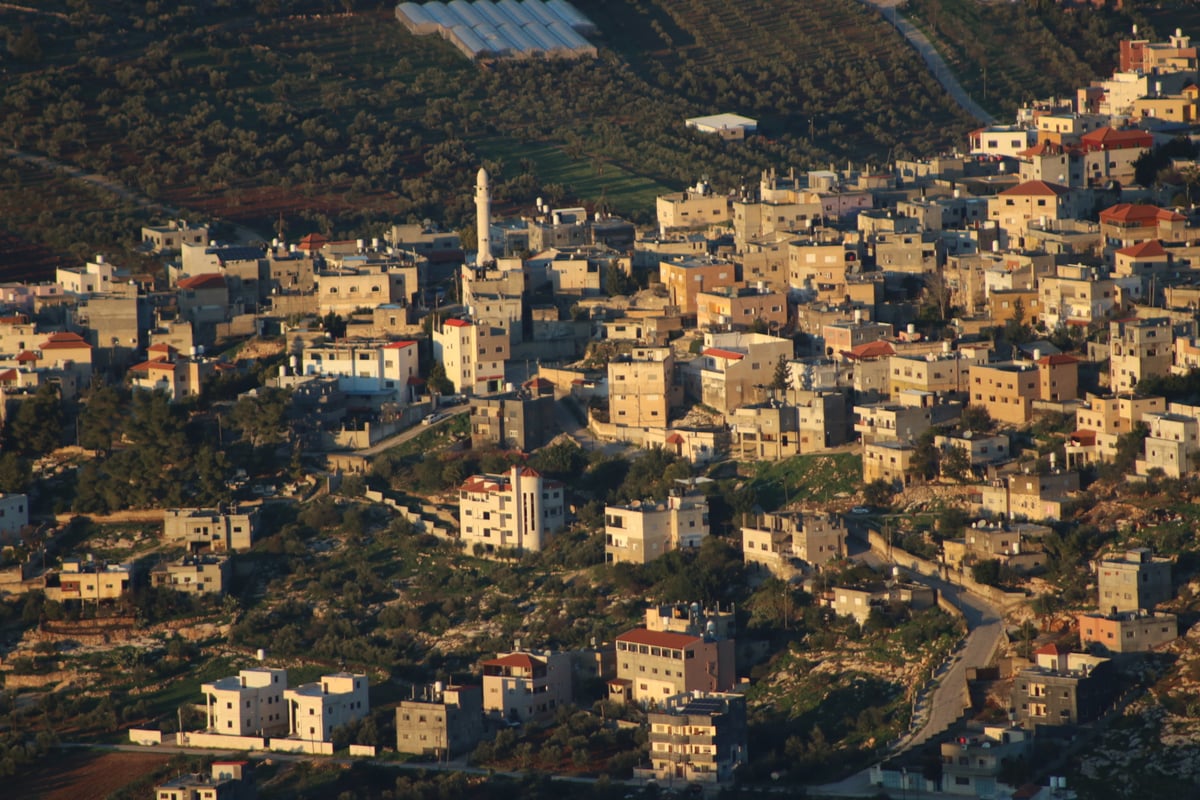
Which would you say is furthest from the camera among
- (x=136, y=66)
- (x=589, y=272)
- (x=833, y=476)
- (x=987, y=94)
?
(x=987, y=94)

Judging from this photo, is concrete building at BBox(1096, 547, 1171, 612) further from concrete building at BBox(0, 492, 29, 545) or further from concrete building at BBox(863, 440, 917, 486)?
concrete building at BBox(0, 492, 29, 545)

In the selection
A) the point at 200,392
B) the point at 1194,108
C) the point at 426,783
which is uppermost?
the point at 1194,108

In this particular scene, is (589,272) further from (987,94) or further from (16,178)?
(987,94)

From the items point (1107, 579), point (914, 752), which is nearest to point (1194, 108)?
point (1107, 579)

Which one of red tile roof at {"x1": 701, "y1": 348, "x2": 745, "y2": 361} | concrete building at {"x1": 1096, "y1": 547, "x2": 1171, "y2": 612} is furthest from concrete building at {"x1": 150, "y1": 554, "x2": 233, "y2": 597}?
concrete building at {"x1": 1096, "y1": 547, "x2": 1171, "y2": 612}

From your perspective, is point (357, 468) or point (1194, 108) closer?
point (357, 468)

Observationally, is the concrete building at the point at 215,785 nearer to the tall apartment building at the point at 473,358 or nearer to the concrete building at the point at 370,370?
the concrete building at the point at 370,370

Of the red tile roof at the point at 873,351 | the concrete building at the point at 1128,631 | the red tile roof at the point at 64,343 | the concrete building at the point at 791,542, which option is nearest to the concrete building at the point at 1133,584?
the concrete building at the point at 1128,631
